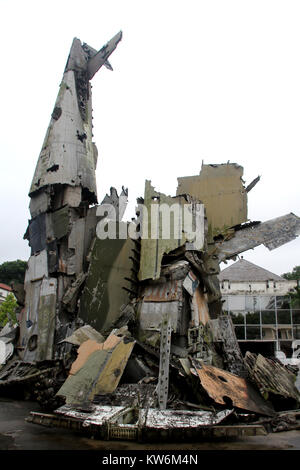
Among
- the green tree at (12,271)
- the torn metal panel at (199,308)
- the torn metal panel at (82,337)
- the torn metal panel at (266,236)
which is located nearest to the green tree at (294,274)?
the green tree at (12,271)

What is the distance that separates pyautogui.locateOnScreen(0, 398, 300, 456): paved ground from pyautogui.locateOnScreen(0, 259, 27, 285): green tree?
152 ft

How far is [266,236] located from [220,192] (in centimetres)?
205

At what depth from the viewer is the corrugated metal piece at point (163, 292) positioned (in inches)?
393

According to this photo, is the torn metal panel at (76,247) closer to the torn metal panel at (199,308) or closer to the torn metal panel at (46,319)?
the torn metal panel at (46,319)

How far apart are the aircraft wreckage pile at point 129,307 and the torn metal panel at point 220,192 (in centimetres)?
3

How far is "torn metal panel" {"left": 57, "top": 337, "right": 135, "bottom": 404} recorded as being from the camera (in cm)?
700

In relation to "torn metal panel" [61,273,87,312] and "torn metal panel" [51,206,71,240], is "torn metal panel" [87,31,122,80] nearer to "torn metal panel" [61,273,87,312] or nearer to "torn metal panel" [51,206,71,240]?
"torn metal panel" [51,206,71,240]

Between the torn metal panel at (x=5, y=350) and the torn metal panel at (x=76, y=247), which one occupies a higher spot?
the torn metal panel at (x=76, y=247)

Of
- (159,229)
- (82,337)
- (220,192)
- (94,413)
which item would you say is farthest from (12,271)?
(94,413)

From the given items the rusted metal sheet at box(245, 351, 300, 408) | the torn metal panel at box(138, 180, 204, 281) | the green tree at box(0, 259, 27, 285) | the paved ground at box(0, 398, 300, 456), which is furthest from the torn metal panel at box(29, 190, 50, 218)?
the green tree at box(0, 259, 27, 285)

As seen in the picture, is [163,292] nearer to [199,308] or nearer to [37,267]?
[199,308]

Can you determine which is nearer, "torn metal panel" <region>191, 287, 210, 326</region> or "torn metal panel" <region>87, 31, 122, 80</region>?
"torn metal panel" <region>191, 287, 210, 326</region>
